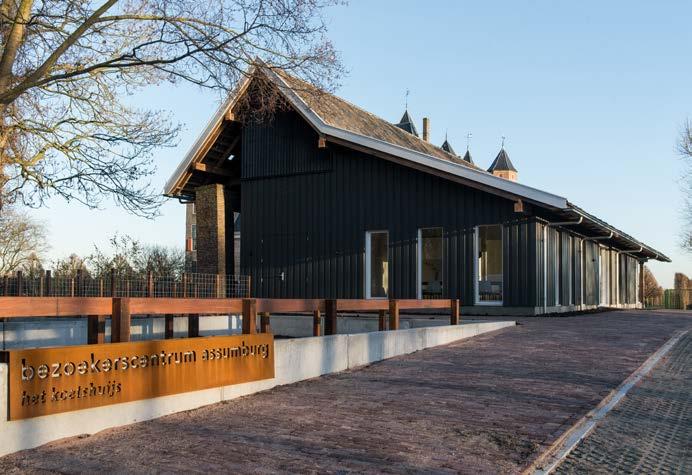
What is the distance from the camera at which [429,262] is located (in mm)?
19562

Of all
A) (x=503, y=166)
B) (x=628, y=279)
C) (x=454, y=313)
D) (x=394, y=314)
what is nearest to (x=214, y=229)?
(x=454, y=313)

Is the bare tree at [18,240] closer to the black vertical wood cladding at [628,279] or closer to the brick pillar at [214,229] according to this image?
the brick pillar at [214,229]

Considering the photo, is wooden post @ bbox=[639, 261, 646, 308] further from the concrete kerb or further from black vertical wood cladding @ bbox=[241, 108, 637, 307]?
the concrete kerb

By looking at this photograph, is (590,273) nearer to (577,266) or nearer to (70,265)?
(577,266)

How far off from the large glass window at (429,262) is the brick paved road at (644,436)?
37.7ft

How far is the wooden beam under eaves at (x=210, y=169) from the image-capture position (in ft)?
75.0

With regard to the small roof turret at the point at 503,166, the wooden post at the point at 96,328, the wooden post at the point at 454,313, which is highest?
the small roof turret at the point at 503,166

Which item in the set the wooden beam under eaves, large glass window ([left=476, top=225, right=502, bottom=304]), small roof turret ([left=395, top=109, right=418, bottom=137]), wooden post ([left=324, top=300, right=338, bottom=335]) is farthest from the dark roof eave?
small roof turret ([left=395, top=109, right=418, bottom=137])

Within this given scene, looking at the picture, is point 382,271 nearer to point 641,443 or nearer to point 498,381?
point 498,381

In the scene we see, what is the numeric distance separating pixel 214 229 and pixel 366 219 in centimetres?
547

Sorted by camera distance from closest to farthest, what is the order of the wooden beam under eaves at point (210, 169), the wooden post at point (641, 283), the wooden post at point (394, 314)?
the wooden post at point (394, 314) → the wooden beam under eaves at point (210, 169) → the wooden post at point (641, 283)

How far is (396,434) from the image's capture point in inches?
213

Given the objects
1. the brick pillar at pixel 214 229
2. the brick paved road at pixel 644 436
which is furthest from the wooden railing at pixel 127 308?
the brick pillar at pixel 214 229

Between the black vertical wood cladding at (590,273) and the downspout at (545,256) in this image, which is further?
the black vertical wood cladding at (590,273)
